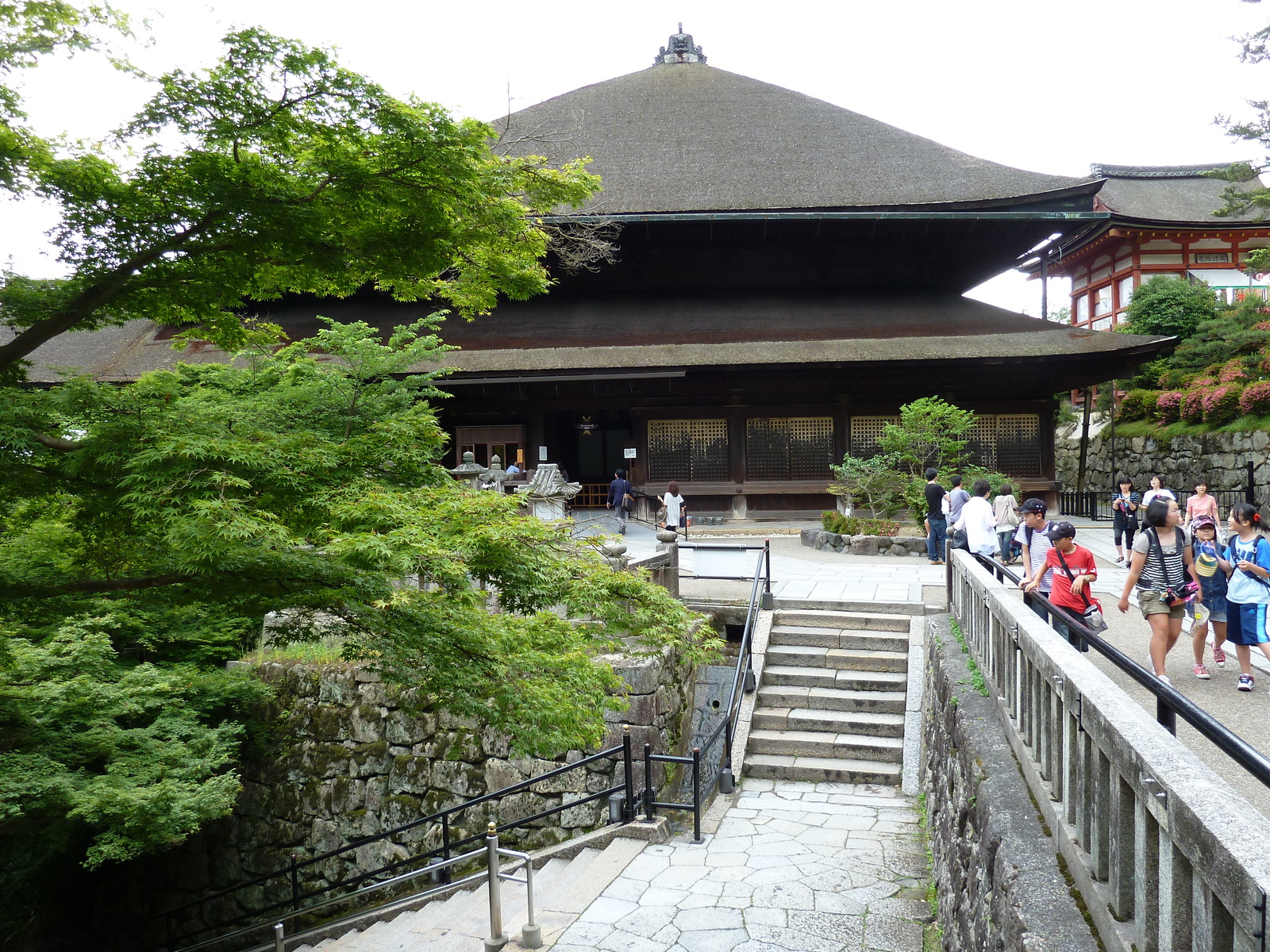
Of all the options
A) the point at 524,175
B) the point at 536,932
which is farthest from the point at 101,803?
the point at 524,175

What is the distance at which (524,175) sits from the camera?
690 centimetres

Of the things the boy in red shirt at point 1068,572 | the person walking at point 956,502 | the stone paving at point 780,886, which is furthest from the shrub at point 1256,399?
the boy in red shirt at point 1068,572

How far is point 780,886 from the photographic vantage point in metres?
6.64

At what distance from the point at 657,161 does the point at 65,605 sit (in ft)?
67.8

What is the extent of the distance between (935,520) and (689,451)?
7.67 meters

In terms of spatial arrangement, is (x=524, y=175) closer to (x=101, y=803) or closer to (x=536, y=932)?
(x=536, y=932)

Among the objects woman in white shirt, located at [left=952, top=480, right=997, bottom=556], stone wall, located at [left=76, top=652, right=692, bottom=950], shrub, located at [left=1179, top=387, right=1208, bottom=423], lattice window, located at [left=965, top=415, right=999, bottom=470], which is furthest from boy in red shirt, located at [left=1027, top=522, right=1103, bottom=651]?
shrub, located at [left=1179, top=387, right=1208, bottom=423]

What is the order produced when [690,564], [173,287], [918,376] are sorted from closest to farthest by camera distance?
[173,287], [690,564], [918,376]

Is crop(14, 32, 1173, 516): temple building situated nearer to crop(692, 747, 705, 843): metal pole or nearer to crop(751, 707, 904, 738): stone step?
crop(751, 707, 904, 738): stone step

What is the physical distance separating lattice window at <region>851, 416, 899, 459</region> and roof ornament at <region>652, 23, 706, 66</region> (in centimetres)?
1717

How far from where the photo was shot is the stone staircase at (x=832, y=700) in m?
9.10

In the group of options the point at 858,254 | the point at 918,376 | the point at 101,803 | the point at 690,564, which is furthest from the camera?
the point at 858,254

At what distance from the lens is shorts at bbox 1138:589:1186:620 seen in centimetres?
584

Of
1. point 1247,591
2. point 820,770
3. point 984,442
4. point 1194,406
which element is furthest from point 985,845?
point 1194,406
